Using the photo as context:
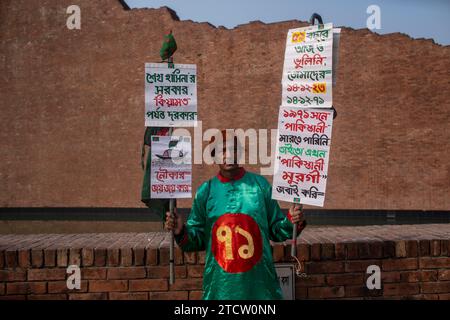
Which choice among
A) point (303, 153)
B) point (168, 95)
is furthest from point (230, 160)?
point (168, 95)

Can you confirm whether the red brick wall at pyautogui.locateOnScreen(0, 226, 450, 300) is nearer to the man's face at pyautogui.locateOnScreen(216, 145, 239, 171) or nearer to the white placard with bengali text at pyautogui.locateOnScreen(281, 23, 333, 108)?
the man's face at pyautogui.locateOnScreen(216, 145, 239, 171)

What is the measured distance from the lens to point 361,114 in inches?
462

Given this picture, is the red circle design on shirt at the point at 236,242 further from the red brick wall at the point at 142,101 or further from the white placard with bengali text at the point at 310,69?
the red brick wall at the point at 142,101

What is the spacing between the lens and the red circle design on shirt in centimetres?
199

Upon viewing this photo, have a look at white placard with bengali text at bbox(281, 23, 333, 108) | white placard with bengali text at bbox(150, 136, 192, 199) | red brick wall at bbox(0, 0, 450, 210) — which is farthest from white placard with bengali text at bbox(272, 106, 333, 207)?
red brick wall at bbox(0, 0, 450, 210)

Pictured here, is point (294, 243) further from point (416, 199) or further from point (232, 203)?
point (416, 199)

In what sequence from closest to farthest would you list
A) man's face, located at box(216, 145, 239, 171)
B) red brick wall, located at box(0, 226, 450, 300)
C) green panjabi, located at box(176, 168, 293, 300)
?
1. green panjabi, located at box(176, 168, 293, 300)
2. man's face, located at box(216, 145, 239, 171)
3. red brick wall, located at box(0, 226, 450, 300)

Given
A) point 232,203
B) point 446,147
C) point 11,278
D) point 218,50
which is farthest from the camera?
point 218,50

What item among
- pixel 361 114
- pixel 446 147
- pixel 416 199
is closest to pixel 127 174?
pixel 361 114

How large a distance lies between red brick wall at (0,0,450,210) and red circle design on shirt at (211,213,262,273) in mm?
10244

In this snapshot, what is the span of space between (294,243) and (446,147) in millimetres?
10686

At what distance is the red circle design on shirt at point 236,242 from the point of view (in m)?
1.99

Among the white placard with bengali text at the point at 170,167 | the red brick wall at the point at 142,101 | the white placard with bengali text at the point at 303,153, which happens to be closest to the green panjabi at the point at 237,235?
the white placard with bengali text at the point at 303,153
